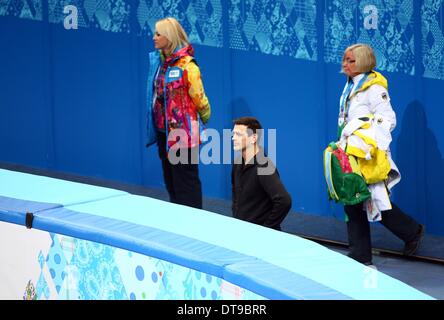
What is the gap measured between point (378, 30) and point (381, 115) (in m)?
1.07

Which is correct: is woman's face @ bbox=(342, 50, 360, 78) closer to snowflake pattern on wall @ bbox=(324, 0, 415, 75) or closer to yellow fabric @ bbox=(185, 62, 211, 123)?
snowflake pattern on wall @ bbox=(324, 0, 415, 75)

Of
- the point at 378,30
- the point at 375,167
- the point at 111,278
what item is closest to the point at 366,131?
the point at 375,167

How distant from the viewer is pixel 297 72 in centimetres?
809

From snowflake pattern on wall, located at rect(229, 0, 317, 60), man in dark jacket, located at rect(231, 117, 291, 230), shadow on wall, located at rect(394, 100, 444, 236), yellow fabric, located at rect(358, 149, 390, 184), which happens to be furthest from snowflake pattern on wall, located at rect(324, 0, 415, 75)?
man in dark jacket, located at rect(231, 117, 291, 230)

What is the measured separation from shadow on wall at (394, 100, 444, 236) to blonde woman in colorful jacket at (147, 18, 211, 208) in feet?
4.97

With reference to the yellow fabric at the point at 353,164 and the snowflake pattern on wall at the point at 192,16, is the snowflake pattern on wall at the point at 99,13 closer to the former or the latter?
the snowflake pattern on wall at the point at 192,16

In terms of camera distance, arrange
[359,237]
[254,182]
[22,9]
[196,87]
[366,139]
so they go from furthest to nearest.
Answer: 1. [22,9]
2. [196,87]
3. [359,237]
4. [366,139]
5. [254,182]

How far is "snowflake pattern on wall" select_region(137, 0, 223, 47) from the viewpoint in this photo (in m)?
8.56

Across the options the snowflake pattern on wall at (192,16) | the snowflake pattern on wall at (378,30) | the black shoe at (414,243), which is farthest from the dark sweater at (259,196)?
the snowflake pattern on wall at (192,16)

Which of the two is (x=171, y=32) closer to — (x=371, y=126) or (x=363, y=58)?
(x=363, y=58)

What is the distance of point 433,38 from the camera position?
7250 millimetres

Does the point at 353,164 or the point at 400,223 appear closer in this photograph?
the point at 353,164

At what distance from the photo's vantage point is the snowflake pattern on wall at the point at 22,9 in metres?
10.1
